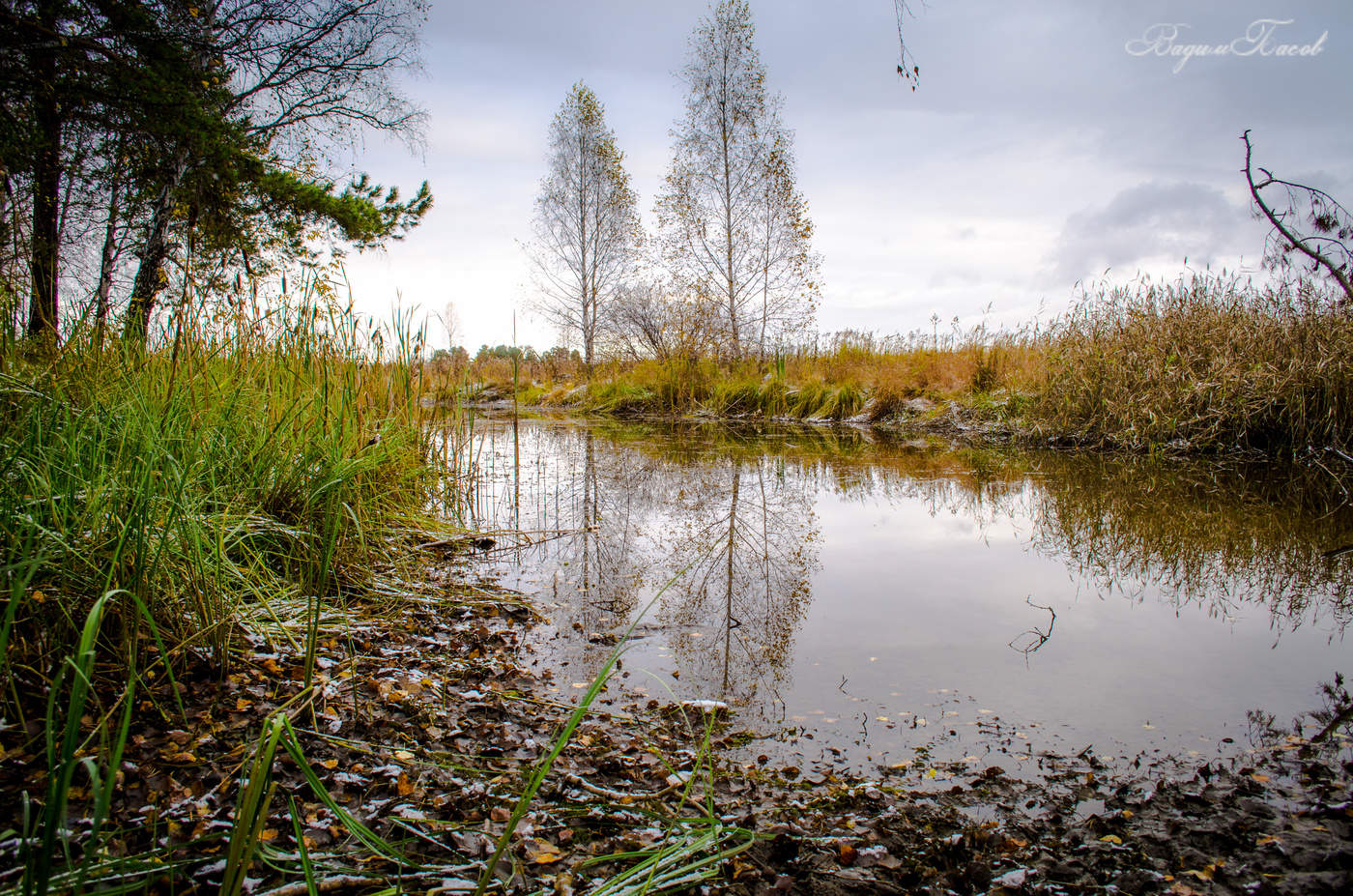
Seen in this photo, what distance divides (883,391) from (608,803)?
36.2 ft

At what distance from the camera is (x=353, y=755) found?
4.66ft

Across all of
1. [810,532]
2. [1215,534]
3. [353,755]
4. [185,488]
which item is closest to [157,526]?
[185,488]

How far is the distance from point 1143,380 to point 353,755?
7788mm

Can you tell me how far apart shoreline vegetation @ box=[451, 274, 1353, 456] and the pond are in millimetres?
828

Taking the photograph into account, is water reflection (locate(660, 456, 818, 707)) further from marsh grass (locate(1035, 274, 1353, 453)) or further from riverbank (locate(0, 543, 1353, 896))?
marsh grass (locate(1035, 274, 1353, 453))

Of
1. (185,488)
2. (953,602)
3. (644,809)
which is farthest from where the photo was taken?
(953,602)

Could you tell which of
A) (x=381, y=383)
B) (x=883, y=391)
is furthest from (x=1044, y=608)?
(x=883, y=391)

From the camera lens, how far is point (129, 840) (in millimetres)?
1068

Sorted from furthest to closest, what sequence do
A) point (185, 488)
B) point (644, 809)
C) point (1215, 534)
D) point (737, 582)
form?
Answer: point (1215, 534)
point (737, 582)
point (185, 488)
point (644, 809)

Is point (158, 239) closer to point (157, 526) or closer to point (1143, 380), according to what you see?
point (157, 526)

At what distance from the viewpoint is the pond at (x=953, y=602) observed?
1.69 metres

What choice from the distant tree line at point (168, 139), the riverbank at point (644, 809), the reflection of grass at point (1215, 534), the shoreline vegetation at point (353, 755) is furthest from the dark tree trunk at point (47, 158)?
the reflection of grass at point (1215, 534)

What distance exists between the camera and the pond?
1.69 meters

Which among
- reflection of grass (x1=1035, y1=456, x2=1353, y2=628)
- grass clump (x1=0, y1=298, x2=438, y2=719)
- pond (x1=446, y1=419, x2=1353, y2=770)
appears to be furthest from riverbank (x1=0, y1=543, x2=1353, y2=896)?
reflection of grass (x1=1035, y1=456, x2=1353, y2=628)
